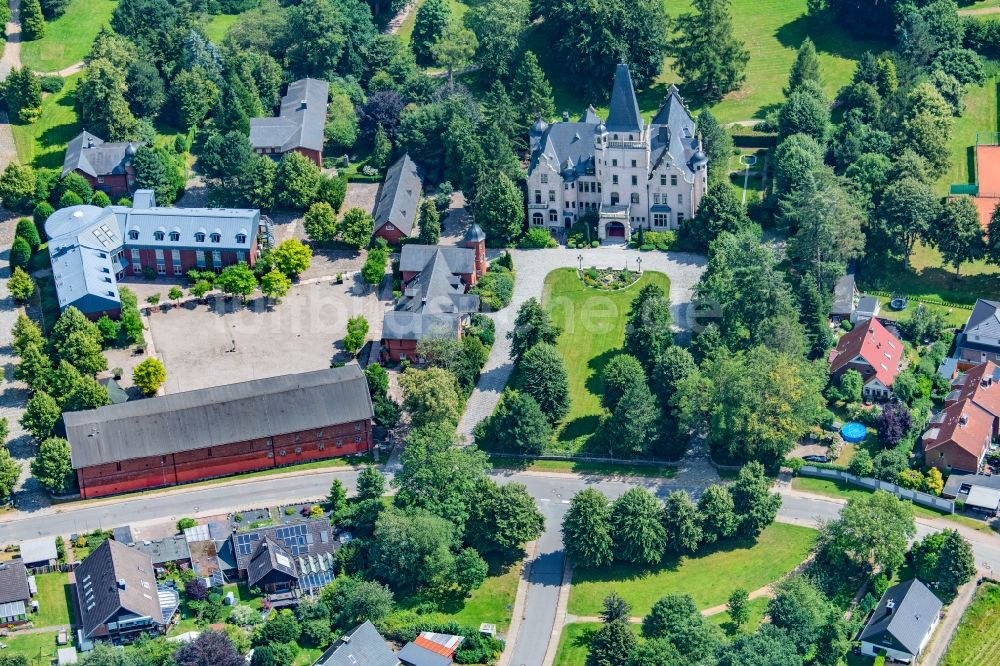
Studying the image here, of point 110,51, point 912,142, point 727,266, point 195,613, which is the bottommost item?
point 195,613

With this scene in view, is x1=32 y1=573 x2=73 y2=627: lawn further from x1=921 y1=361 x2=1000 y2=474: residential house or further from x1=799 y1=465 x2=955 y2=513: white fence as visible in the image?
x1=921 y1=361 x2=1000 y2=474: residential house

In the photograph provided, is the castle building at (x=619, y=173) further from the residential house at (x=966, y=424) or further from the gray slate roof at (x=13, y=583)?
the gray slate roof at (x=13, y=583)

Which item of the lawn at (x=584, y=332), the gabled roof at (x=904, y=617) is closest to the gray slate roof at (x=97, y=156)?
the lawn at (x=584, y=332)

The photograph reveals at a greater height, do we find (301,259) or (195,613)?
(301,259)

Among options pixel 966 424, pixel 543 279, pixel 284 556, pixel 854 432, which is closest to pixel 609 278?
pixel 543 279

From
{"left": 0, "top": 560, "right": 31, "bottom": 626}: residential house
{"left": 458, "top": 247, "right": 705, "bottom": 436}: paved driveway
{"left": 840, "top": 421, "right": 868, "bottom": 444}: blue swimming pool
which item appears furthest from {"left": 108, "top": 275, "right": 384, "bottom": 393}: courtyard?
{"left": 840, "top": 421, "right": 868, "bottom": 444}: blue swimming pool

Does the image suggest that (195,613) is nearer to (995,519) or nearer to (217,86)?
(995,519)

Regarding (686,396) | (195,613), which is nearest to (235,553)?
(195,613)
